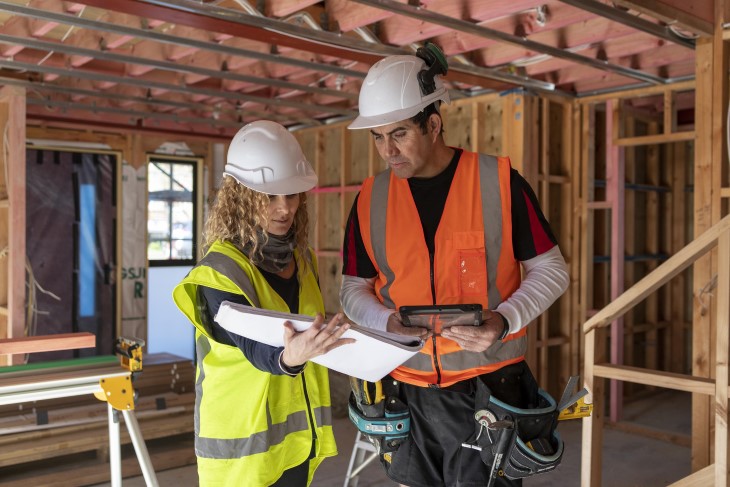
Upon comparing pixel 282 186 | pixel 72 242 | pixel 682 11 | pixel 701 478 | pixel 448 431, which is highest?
pixel 682 11

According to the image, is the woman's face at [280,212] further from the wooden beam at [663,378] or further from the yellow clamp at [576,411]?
the wooden beam at [663,378]

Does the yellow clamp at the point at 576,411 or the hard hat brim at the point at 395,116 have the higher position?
the hard hat brim at the point at 395,116

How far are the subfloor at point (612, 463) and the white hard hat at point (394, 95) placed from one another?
9.57 feet

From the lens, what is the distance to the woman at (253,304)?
70.2 inches

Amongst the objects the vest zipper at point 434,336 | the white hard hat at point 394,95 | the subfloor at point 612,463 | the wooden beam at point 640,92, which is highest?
the wooden beam at point 640,92

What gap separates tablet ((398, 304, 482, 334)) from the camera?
1.73 metres

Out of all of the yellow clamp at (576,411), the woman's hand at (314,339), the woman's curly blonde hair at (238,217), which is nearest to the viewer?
the woman's hand at (314,339)

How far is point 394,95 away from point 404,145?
14 centimetres

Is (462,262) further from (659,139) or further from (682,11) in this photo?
(659,139)

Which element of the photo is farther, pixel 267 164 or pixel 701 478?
pixel 701 478

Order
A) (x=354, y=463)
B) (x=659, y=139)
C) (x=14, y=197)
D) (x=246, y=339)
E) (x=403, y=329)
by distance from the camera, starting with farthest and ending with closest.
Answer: (x=659, y=139)
(x=14, y=197)
(x=354, y=463)
(x=403, y=329)
(x=246, y=339)

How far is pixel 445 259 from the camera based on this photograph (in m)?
1.91

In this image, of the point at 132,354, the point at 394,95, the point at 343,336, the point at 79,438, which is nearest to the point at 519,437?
the point at 343,336

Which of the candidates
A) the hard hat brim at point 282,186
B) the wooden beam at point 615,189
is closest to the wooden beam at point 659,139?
the wooden beam at point 615,189
